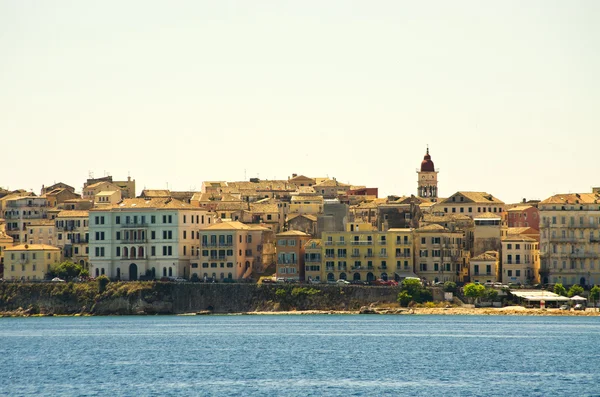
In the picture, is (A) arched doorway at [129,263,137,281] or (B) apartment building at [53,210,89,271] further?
(B) apartment building at [53,210,89,271]

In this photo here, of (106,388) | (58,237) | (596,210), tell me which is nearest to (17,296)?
(58,237)

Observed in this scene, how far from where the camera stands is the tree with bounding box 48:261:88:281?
16525cm

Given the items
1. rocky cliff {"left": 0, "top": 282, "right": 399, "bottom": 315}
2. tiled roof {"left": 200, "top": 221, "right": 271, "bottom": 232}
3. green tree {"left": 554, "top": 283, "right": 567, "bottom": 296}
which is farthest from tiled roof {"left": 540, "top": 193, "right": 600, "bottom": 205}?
tiled roof {"left": 200, "top": 221, "right": 271, "bottom": 232}

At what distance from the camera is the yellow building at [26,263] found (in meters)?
167

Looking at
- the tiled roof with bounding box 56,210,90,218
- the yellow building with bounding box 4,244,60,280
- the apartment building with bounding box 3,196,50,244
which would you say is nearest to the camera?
the yellow building with bounding box 4,244,60,280

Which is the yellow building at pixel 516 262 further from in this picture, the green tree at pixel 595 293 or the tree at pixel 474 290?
the green tree at pixel 595 293

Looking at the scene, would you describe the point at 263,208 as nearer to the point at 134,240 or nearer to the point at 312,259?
the point at 312,259

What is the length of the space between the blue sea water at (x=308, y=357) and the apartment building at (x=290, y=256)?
18042 millimetres

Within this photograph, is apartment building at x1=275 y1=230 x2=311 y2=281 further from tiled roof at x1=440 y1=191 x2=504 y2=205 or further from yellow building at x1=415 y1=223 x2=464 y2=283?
tiled roof at x1=440 y1=191 x2=504 y2=205

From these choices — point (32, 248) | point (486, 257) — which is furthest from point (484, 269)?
point (32, 248)

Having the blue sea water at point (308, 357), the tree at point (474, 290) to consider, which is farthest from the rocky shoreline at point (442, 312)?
the tree at point (474, 290)

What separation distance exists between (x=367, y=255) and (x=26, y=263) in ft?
131

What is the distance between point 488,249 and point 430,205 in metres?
31.1

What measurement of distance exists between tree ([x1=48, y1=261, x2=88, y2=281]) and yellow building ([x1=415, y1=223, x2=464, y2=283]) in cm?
3883
